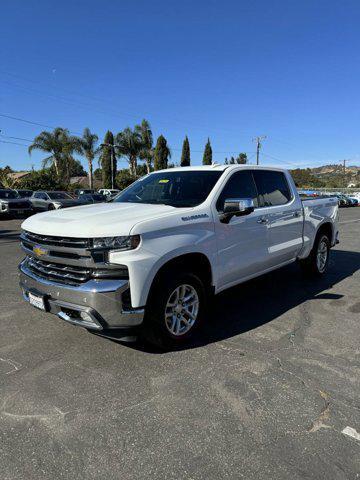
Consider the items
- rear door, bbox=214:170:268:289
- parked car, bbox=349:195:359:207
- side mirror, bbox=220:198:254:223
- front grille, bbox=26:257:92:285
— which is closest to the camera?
front grille, bbox=26:257:92:285

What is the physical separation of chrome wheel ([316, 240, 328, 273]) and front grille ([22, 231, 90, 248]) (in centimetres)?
471

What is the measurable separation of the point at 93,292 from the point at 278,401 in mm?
1730

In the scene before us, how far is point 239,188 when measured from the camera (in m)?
4.93

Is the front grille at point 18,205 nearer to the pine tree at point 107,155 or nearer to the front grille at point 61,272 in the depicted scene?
the front grille at point 61,272

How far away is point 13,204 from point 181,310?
19763 mm

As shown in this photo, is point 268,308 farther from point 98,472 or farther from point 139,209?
point 98,472

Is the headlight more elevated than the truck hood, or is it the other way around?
the truck hood

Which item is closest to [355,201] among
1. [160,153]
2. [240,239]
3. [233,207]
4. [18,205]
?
[160,153]

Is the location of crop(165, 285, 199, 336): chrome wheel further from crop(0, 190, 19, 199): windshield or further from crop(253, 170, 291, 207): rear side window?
crop(0, 190, 19, 199): windshield

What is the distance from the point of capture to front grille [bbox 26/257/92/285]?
11.6 ft

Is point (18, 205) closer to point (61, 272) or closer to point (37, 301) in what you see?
point (37, 301)

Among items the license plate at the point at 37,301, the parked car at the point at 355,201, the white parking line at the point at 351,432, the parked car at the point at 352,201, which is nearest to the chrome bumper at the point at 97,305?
the license plate at the point at 37,301

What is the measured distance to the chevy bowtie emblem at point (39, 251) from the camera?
3.82m

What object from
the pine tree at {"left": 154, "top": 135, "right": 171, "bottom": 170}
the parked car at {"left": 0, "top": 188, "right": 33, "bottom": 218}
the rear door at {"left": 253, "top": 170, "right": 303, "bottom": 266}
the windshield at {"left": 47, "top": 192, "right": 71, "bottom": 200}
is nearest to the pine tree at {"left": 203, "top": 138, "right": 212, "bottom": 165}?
the pine tree at {"left": 154, "top": 135, "right": 171, "bottom": 170}
